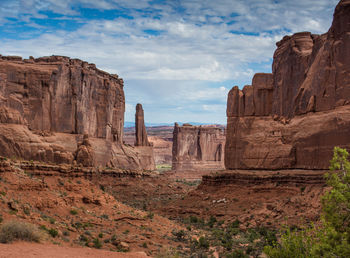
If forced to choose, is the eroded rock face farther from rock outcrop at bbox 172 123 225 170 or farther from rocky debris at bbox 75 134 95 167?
rock outcrop at bbox 172 123 225 170

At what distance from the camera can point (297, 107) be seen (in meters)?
37.0

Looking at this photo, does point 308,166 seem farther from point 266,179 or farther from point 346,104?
point 346,104

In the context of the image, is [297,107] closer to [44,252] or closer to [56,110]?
[56,110]

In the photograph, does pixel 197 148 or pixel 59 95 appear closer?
pixel 59 95

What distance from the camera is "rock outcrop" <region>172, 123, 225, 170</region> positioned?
336 ft

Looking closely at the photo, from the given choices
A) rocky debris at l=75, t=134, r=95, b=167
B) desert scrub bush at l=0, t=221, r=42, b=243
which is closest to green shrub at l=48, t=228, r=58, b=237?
desert scrub bush at l=0, t=221, r=42, b=243

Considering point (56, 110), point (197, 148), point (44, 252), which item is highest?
point (56, 110)

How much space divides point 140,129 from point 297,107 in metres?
39.7

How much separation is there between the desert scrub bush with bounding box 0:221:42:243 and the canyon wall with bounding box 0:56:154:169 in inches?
982

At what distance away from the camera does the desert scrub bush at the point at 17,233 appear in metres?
15.7

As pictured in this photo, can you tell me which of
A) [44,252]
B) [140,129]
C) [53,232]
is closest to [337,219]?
[44,252]

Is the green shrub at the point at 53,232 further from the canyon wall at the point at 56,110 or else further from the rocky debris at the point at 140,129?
the rocky debris at the point at 140,129

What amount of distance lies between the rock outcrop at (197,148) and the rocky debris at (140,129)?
28.1 meters

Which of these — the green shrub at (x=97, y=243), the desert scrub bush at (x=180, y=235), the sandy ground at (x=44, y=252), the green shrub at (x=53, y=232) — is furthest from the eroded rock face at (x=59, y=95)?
the sandy ground at (x=44, y=252)
